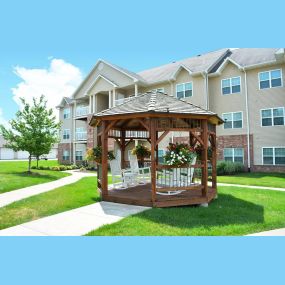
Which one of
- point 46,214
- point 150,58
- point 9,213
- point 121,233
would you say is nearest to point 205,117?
point 150,58

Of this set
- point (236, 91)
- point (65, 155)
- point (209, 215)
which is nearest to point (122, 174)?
point (209, 215)

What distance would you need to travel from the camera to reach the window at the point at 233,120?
19.9 m

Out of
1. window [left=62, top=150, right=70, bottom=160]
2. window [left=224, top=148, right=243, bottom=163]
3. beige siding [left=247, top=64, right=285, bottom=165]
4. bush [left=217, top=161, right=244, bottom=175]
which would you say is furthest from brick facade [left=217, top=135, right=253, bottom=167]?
window [left=62, top=150, right=70, bottom=160]

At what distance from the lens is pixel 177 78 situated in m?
22.6

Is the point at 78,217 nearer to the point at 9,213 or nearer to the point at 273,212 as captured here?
the point at 9,213

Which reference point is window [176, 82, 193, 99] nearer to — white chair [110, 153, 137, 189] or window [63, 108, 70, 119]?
white chair [110, 153, 137, 189]

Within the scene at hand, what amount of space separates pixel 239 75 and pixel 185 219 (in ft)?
55.1

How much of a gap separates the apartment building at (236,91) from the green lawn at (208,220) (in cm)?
1108

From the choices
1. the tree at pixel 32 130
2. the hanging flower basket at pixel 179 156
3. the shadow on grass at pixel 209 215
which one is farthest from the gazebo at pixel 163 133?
the tree at pixel 32 130

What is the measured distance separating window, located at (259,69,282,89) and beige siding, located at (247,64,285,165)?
0.77 ft

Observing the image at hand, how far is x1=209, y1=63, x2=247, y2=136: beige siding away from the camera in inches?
779

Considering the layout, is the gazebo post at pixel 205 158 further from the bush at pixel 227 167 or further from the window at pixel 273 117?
the window at pixel 273 117

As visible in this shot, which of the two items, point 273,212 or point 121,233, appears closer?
point 121,233

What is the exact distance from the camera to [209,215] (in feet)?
22.9
